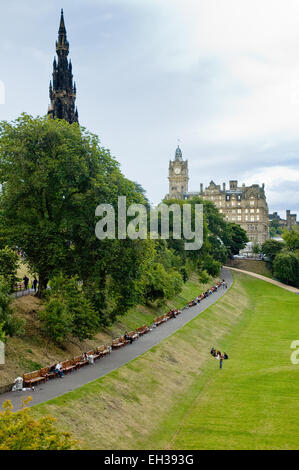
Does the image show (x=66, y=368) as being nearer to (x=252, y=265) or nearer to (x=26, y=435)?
(x=26, y=435)

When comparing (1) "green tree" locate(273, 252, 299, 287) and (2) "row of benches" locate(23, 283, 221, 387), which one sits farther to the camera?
(1) "green tree" locate(273, 252, 299, 287)

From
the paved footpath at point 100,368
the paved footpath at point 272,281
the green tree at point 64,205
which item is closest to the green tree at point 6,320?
the paved footpath at point 100,368

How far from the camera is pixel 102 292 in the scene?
38219 mm

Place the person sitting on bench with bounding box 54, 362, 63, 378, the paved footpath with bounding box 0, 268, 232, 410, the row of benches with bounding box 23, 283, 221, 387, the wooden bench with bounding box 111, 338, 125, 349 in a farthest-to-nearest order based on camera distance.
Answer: the wooden bench with bounding box 111, 338, 125, 349
the person sitting on bench with bounding box 54, 362, 63, 378
the row of benches with bounding box 23, 283, 221, 387
the paved footpath with bounding box 0, 268, 232, 410

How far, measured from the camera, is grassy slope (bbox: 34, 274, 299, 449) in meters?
24.9

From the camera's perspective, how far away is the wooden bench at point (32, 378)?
90.1 feet

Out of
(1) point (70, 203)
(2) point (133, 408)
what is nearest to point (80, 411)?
(2) point (133, 408)

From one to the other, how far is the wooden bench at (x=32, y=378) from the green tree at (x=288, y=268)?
77863mm

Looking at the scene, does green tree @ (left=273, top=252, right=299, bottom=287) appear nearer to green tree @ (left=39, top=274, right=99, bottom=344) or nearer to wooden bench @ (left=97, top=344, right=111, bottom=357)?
wooden bench @ (left=97, top=344, right=111, bottom=357)

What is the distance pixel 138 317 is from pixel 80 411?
2692 centimetres

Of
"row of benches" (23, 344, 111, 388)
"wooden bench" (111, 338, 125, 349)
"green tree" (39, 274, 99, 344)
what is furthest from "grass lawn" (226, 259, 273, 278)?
"green tree" (39, 274, 99, 344)

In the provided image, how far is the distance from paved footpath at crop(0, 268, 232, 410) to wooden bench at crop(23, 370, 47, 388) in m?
0.40

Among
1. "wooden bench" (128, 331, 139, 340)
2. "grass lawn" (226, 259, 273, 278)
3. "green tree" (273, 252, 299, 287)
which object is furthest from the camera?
"grass lawn" (226, 259, 273, 278)

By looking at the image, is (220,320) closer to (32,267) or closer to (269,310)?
(269,310)
